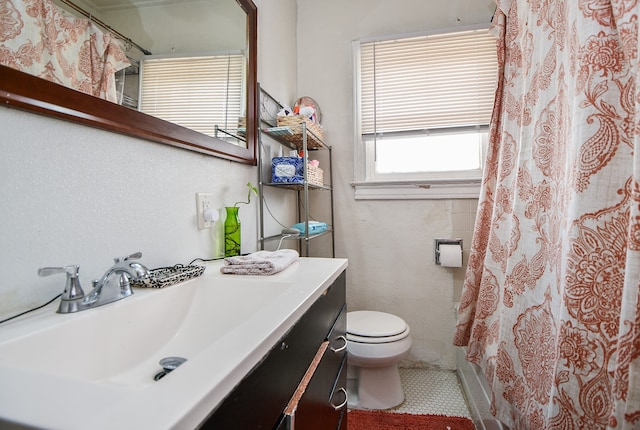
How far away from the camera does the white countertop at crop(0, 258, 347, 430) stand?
26 cm

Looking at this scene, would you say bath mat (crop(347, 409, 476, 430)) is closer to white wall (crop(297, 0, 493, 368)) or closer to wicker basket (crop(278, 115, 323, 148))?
white wall (crop(297, 0, 493, 368))

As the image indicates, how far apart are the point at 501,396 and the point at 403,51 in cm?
184

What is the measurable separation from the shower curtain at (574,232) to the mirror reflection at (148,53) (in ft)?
3.50

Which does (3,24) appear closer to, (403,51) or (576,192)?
(576,192)

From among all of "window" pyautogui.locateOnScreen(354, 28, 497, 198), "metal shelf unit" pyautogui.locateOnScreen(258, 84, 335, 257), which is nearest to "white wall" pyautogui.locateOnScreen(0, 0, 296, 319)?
"metal shelf unit" pyautogui.locateOnScreen(258, 84, 335, 257)

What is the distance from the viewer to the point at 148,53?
0.83 m

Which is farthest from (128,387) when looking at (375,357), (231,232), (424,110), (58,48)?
(424,110)

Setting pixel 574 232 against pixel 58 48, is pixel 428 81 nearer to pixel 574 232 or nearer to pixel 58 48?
pixel 574 232

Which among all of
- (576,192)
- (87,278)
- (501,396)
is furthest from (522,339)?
(87,278)

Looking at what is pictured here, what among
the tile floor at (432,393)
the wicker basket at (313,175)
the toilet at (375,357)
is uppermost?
the wicker basket at (313,175)

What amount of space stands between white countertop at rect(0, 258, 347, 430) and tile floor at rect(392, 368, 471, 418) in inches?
52.3

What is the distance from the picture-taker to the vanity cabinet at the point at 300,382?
15.8 inches

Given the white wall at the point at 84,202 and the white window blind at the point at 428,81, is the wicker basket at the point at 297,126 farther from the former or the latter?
the white wall at the point at 84,202

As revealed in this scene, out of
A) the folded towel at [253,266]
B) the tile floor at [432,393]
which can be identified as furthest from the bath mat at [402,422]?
the folded towel at [253,266]
